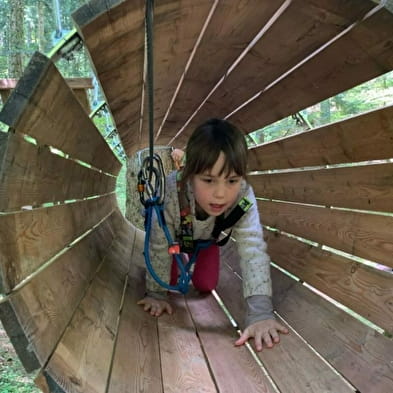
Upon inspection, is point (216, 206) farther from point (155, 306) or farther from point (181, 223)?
point (155, 306)

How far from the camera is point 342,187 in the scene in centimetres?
213

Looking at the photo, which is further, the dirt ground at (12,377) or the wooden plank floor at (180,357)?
the dirt ground at (12,377)

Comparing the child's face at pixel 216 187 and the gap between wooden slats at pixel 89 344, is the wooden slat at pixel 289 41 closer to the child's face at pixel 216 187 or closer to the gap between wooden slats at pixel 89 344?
A: the child's face at pixel 216 187

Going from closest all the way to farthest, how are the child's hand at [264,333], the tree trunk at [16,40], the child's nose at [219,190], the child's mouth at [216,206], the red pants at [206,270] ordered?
the child's hand at [264,333]
the child's nose at [219,190]
the child's mouth at [216,206]
the red pants at [206,270]
the tree trunk at [16,40]

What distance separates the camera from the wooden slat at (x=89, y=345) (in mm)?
1223

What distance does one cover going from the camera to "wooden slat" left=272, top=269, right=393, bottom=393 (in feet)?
5.01

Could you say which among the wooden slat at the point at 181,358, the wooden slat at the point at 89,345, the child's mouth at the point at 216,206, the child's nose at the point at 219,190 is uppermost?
→ the child's nose at the point at 219,190

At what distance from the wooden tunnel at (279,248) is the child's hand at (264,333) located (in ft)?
0.14

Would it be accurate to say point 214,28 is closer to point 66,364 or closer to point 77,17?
point 77,17

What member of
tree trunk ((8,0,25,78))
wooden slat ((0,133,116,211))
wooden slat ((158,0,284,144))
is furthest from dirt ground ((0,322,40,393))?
tree trunk ((8,0,25,78))

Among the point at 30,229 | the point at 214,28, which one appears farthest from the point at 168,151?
the point at 30,229

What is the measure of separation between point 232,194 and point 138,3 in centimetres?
103

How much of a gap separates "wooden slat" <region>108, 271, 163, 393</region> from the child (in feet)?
0.48

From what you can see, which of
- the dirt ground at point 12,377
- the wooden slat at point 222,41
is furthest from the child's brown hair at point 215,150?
the dirt ground at point 12,377
